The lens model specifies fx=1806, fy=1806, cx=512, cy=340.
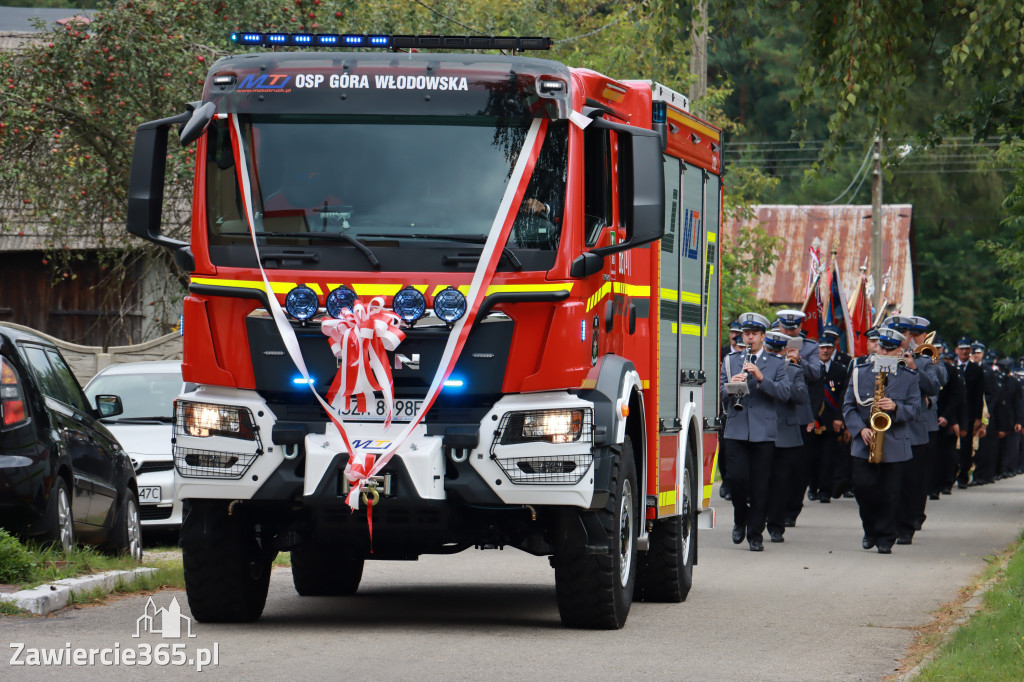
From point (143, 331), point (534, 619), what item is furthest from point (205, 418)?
point (143, 331)

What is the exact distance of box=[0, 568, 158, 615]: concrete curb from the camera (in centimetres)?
977

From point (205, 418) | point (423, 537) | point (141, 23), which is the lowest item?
point (423, 537)

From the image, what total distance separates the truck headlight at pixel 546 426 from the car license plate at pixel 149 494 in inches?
278

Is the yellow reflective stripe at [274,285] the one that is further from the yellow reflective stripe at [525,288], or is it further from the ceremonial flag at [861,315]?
the ceremonial flag at [861,315]

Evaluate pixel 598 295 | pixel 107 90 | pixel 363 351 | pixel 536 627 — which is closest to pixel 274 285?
pixel 363 351

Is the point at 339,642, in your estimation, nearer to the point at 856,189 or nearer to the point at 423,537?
the point at 423,537

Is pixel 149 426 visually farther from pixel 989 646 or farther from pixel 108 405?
pixel 989 646

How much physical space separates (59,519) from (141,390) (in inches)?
207

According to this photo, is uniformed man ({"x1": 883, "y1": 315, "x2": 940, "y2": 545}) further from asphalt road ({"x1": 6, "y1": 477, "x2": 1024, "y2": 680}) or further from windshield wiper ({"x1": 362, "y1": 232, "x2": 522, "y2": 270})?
windshield wiper ({"x1": 362, "y1": 232, "x2": 522, "y2": 270})

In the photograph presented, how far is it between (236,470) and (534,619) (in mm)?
2251

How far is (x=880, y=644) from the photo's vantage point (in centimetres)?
→ 982

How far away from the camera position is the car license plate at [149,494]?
49.8 feet

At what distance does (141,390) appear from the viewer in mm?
16672

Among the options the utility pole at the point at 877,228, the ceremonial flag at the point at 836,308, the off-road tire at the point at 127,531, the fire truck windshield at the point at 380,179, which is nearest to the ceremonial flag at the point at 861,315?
the ceremonial flag at the point at 836,308
